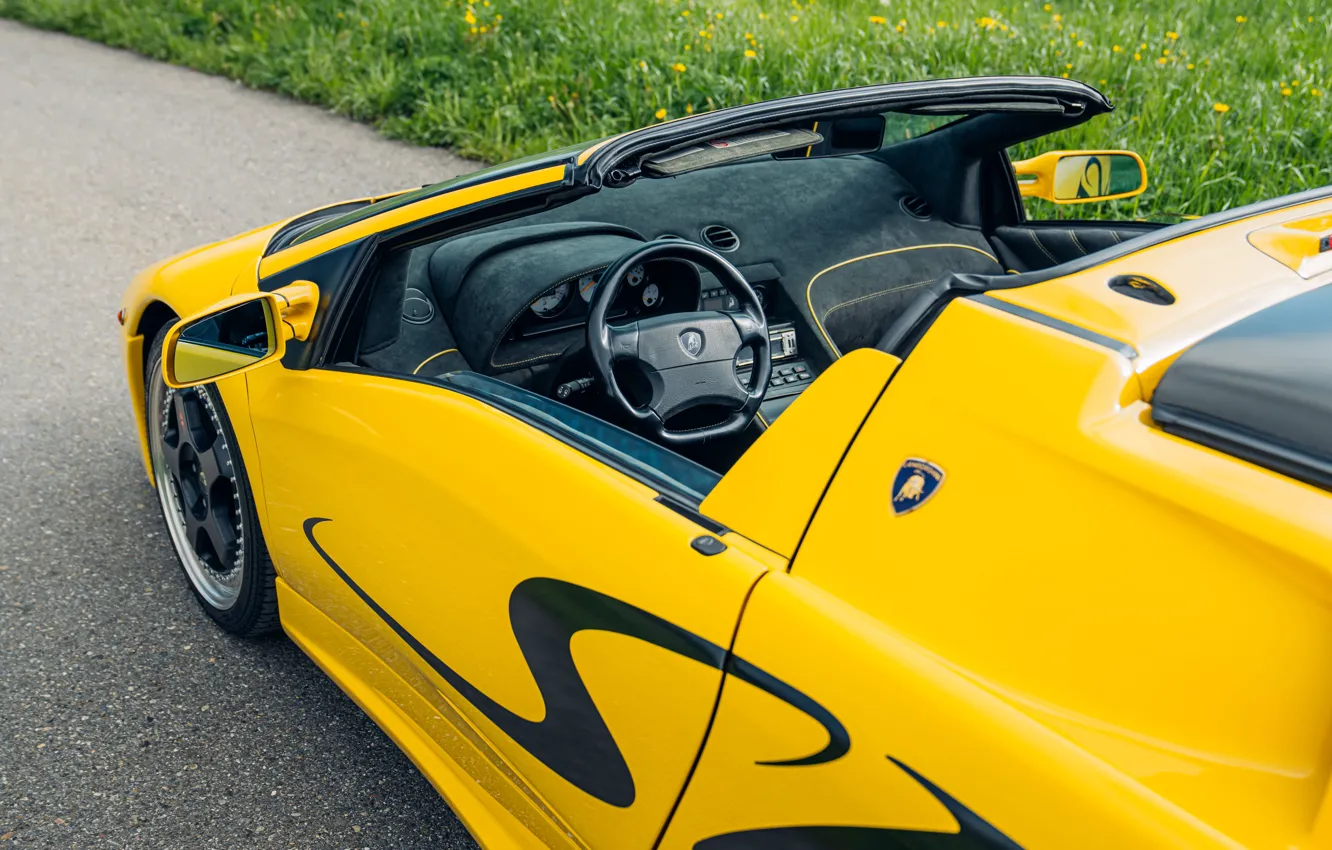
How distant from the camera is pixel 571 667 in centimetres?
170

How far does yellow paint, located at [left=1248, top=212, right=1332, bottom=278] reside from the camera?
1.53 meters

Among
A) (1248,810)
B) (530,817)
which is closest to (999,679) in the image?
(1248,810)

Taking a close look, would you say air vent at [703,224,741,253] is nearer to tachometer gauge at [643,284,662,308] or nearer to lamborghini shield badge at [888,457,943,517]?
tachometer gauge at [643,284,662,308]

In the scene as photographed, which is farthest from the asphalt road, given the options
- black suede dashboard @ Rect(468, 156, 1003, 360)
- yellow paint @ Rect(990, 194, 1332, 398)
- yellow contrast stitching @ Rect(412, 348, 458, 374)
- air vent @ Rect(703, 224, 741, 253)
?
yellow paint @ Rect(990, 194, 1332, 398)

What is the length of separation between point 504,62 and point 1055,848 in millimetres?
6582

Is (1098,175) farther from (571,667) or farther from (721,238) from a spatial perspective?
(571,667)

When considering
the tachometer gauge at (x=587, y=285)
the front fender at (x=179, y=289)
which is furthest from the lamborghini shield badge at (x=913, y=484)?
the front fender at (x=179, y=289)

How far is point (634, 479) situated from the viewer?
1.70 metres

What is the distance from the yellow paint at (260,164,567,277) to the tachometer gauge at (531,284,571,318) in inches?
16.5

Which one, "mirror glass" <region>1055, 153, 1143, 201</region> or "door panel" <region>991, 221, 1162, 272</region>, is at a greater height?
"mirror glass" <region>1055, 153, 1143, 201</region>

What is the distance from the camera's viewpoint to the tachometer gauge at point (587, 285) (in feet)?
8.46

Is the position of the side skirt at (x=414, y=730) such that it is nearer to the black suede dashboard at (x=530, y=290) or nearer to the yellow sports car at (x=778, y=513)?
the yellow sports car at (x=778, y=513)

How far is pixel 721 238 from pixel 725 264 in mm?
469

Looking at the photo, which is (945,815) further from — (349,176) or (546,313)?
(349,176)
